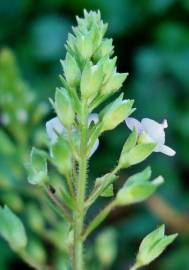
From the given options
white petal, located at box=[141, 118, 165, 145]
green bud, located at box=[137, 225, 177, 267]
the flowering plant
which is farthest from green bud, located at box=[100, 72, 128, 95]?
green bud, located at box=[137, 225, 177, 267]

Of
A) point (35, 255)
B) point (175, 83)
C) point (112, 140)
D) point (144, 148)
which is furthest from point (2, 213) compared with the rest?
point (175, 83)

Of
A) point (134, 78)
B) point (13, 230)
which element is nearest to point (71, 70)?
point (13, 230)

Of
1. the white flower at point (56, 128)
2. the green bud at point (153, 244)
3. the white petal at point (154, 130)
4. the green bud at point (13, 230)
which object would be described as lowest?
the green bud at point (153, 244)

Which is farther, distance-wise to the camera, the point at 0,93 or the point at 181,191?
the point at 181,191

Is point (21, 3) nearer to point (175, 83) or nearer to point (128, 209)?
point (175, 83)

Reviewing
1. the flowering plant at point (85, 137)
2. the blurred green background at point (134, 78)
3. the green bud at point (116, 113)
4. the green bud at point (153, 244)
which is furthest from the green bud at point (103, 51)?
the blurred green background at point (134, 78)

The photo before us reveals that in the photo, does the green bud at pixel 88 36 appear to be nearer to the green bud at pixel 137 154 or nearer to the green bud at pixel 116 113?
the green bud at pixel 116 113

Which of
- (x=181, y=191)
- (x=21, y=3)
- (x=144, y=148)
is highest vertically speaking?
(x=21, y=3)

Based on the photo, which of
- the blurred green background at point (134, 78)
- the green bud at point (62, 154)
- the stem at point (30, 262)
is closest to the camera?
the green bud at point (62, 154)
